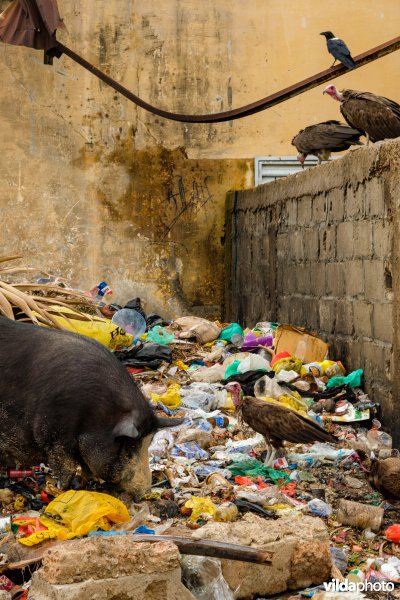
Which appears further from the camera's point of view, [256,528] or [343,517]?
[343,517]

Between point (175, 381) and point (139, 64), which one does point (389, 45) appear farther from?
point (139, 64)

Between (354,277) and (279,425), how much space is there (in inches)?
80.9

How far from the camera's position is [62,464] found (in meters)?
4.94

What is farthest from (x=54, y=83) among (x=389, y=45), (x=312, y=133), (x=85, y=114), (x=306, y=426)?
(x=306, y=426)

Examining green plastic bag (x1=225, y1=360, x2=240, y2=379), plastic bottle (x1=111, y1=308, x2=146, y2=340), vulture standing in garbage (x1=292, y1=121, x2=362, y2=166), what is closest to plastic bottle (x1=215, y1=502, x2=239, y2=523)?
green plastic bag (x1=225, y1=360, x2=240, y2=379)

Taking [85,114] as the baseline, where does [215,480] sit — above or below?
below

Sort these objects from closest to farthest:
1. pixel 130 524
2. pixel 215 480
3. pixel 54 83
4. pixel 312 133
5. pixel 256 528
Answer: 1. pixel 256 528
2. pixel 130 524
3. pixel 215 480
4. pixel 312 133
5. pixel 54 83

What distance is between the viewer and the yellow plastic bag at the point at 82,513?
14.7 feet

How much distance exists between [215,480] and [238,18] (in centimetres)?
793

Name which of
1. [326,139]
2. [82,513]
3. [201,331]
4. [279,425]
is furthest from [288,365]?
[82,513]

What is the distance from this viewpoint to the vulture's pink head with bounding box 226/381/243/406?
7.32m

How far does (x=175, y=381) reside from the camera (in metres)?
8.30

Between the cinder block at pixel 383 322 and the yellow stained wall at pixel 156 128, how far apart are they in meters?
5.24

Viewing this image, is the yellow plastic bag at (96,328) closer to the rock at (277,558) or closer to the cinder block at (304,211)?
the cinder block at (304,211)
